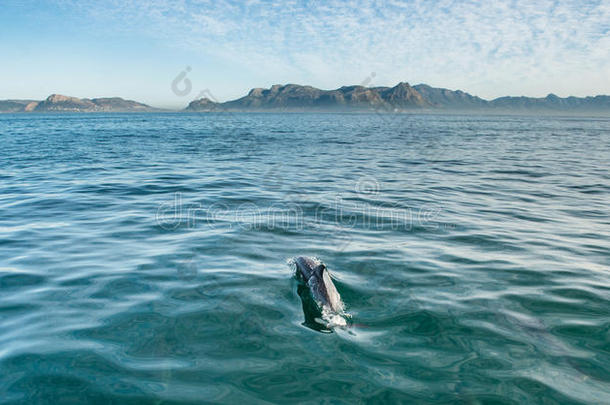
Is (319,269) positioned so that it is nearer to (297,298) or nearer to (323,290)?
(323,290)

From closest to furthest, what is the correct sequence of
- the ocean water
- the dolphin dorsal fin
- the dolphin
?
the ocean water, the dolphin, the dolphin dorsal fin

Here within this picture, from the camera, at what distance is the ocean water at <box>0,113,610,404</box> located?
5.23 m

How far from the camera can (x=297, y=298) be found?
302 inches

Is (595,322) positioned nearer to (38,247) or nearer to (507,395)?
(507,395)

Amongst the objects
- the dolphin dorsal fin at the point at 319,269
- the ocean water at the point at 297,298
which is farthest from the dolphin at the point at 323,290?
the ocean water at the point at 297,298

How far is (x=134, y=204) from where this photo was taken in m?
15.4

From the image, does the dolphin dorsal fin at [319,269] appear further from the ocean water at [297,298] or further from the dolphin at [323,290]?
the ocean water at [297,298]

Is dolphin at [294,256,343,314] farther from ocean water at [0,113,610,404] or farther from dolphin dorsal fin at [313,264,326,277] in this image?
ocean water at [0,113,610,404]

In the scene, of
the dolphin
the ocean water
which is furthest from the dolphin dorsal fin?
the ocean water

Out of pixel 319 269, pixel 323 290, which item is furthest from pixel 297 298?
pixel 319 269

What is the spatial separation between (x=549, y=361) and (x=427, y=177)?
1806 centimetres

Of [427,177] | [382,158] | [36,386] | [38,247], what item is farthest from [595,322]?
[382,158]

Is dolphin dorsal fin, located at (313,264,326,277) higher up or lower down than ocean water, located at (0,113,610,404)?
higher up

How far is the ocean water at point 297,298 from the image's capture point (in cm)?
523
